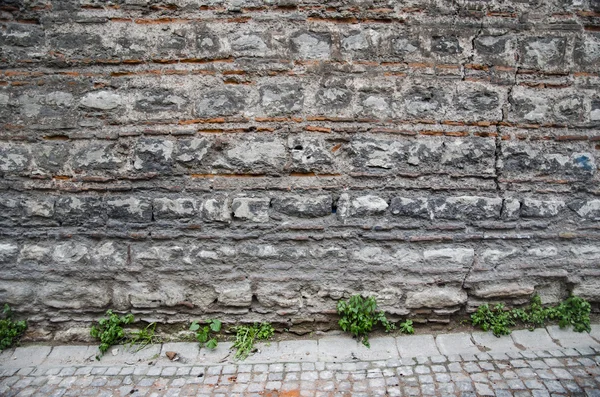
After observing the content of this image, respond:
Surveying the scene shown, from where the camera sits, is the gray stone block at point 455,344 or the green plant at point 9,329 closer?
the gray stone block at point 455,344

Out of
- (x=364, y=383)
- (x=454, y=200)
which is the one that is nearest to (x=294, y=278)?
(x=364, y=383)

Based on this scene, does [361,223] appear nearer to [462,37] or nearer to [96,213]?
[462,37]

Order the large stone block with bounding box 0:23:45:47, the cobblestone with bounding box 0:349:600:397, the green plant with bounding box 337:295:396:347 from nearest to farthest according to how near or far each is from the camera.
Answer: the cobblestone with bounding box 0:349:600:397, the large stone block with bounding box 0:23:45:47, the green plant with bounding box 337:295:396:347

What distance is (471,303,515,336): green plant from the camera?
276 centimetres

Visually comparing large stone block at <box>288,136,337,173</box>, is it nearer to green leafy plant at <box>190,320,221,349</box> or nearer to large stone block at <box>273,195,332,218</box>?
large stone block at <box>273,195,332,218</box>

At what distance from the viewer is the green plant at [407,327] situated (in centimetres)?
279

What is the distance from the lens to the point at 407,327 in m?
2.79

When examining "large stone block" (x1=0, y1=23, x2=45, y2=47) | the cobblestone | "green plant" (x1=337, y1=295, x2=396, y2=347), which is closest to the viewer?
the cobblestone

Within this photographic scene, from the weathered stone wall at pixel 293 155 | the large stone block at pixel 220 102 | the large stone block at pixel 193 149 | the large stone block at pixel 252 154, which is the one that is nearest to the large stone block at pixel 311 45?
the weathered stone wall at pixel 293 155

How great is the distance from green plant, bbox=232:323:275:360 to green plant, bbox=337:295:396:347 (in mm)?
544

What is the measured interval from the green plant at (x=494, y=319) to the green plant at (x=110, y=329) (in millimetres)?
2586

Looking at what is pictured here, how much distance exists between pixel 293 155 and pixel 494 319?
1.91 meters

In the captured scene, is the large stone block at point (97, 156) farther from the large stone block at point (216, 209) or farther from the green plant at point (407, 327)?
the green plant at point (407, 327)

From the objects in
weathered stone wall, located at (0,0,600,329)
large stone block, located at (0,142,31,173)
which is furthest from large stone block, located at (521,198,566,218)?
large stone block, located at (0,142,31,173)
